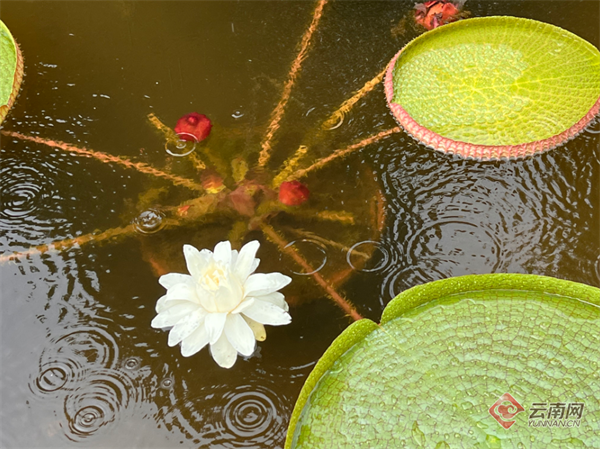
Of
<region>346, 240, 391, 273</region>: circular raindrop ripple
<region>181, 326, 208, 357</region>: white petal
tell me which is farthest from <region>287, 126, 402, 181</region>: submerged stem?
<region>181, 326, 208, 357</region>: white petal

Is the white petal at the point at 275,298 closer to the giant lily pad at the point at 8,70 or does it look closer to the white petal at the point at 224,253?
the white petal at the point at 224,253

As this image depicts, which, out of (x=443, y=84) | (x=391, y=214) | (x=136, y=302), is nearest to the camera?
(x=136, y=302)

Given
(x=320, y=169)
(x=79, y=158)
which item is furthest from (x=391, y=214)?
(x=79, y=158)

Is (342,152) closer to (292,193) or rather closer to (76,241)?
(292,193)

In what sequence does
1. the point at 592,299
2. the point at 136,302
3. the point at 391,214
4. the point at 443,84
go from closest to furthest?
the point at 592,299 < the point at 136,302 < the point at 391,214 < the point at 443,84

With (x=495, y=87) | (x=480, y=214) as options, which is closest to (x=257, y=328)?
(x=480, y=214)

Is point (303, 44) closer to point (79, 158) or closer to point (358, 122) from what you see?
point (358, 122)
